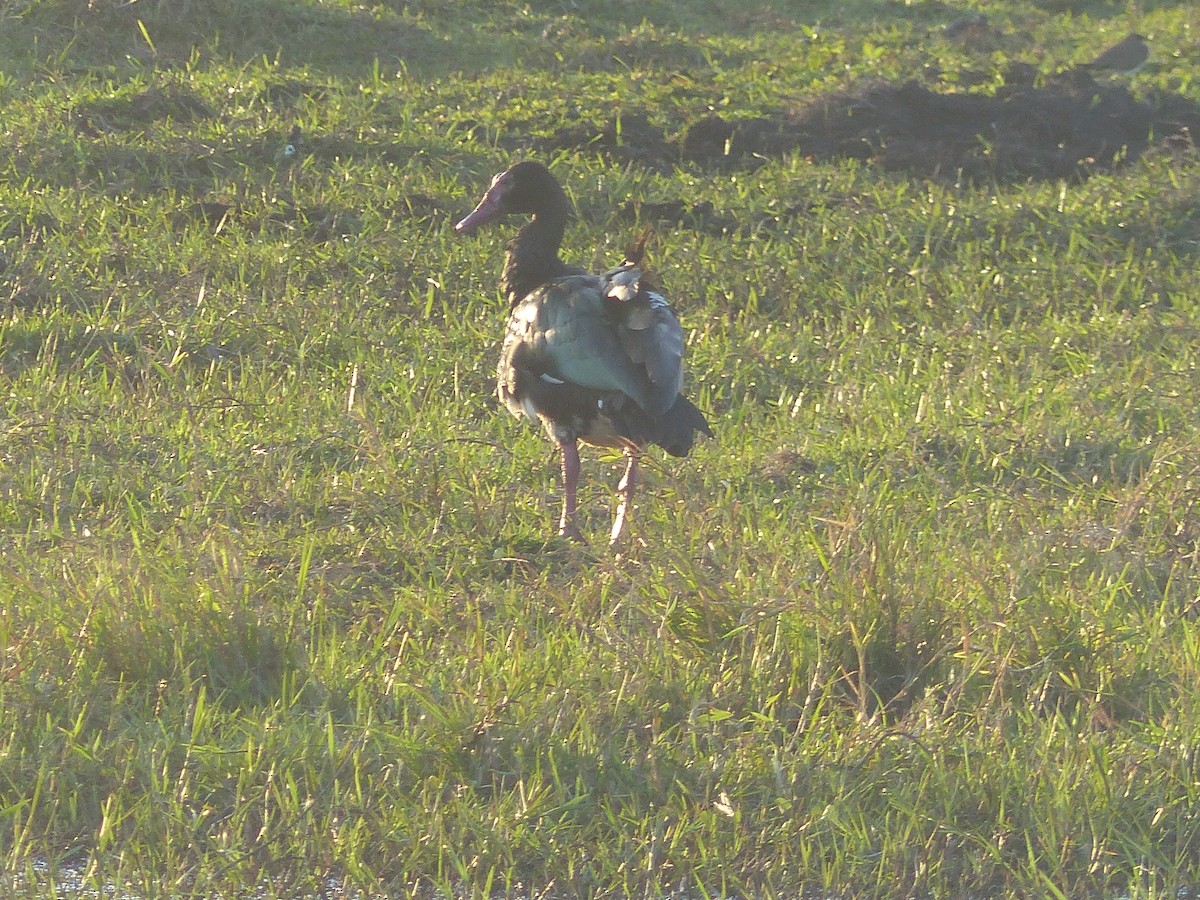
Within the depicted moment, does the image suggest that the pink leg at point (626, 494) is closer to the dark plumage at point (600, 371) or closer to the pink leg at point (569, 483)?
the dark plumage at point (600, 371)

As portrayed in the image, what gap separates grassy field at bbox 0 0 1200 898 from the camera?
3.53m

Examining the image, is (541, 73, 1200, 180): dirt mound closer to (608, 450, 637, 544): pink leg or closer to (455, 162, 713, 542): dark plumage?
(455, 162, 713, 542): dark plumage

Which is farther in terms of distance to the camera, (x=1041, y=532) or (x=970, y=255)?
(x=970, y=255)

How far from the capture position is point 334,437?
5938 millimetres

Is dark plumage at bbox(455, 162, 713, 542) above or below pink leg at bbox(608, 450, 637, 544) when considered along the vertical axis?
above

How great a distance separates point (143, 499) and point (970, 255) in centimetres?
451

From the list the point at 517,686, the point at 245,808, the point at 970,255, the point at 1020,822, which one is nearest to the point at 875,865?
the point at 1020,822

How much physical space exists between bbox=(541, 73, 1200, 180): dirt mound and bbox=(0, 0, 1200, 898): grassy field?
18cm

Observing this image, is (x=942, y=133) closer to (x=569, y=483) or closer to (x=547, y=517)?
(x=569, y=483)

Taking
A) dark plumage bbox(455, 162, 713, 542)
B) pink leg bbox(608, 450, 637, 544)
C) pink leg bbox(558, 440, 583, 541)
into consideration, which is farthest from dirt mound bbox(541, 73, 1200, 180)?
pink leg bbox(608, 450, 637, 544)

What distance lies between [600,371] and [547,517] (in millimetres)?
502

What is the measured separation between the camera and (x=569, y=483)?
5.52 metres

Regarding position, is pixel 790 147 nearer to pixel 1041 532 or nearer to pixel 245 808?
pixel 1041 532

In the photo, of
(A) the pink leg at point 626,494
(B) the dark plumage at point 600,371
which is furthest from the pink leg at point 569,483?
(A) the pink leg at point 626,494
